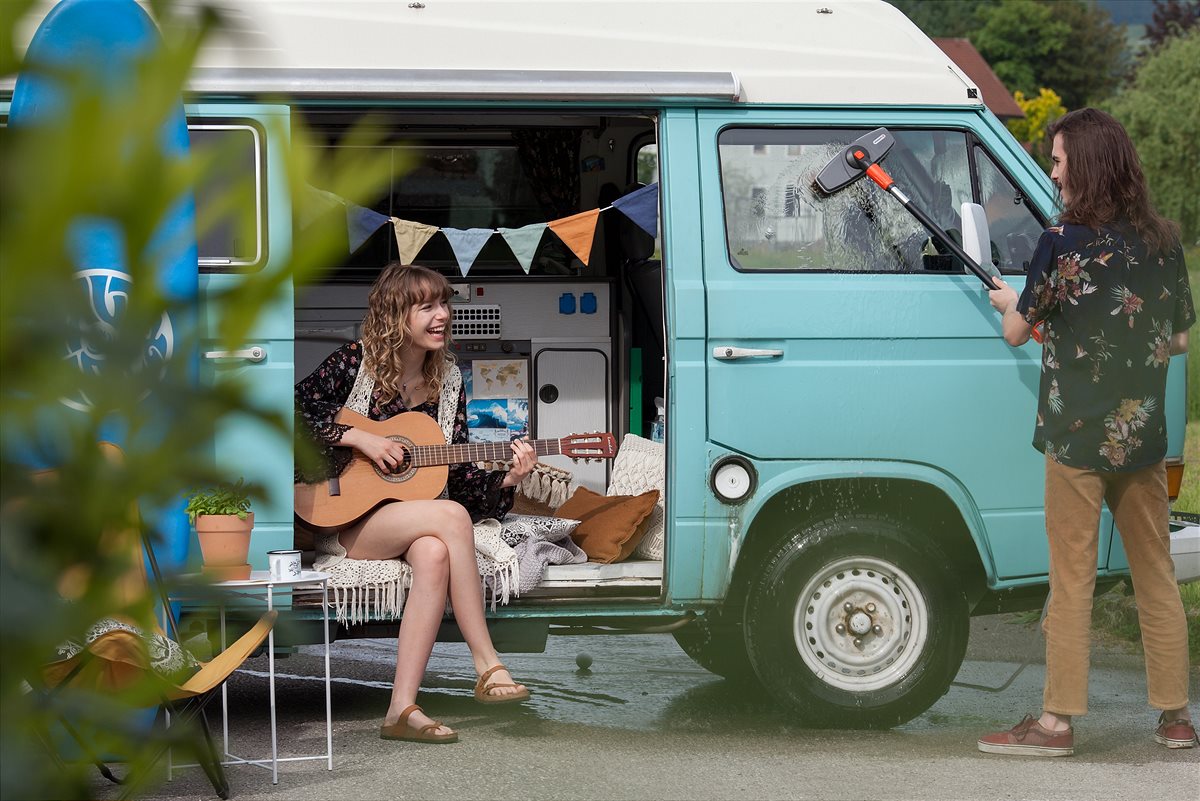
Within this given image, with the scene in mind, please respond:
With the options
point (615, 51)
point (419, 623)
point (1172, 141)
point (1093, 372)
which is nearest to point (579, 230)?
point (615, 51)

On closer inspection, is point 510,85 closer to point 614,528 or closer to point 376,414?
point 376,414

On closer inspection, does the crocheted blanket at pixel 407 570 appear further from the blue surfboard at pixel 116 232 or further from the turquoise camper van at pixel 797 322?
the blue surfboard at pixel 116 232

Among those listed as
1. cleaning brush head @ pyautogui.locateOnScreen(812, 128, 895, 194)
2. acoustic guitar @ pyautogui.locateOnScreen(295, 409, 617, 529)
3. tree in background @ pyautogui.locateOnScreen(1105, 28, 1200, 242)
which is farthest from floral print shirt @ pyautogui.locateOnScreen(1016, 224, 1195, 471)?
tree in background @ pyautogui.locateOnScreen(1105, 28, 1200, 242)

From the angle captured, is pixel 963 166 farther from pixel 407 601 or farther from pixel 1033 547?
pixel 407 601

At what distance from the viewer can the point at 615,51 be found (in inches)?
204

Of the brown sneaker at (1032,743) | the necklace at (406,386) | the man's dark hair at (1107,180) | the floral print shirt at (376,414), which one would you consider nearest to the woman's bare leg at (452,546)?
the floral print shirt at (376,414)

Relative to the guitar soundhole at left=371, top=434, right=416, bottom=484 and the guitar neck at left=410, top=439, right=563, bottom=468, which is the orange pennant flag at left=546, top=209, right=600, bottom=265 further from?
the guitar soundhole at left=371, top=434, right=416, bottom=484

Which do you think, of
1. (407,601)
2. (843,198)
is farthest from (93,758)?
(843,198)

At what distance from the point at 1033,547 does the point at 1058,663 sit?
0.50 meters

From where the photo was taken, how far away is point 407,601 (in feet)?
16.8

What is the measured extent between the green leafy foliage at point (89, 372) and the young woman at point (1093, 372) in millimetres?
4444

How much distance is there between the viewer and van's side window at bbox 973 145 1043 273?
17.4ft

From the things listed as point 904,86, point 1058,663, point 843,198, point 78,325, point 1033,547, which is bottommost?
point 1058,663

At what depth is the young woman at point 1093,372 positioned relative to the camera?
191 inches
